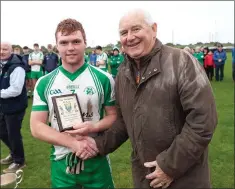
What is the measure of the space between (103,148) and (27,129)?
20.7 ft

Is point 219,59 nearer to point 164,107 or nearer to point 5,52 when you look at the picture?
point 5,52

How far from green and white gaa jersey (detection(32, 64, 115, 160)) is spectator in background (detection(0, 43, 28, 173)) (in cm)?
251

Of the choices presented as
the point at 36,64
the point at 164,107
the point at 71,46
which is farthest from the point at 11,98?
the point at 36,64

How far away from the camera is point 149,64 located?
2.29 meters

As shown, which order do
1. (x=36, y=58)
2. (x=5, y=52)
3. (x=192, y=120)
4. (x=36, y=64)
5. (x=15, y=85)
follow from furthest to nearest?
(x=36, y=58) → (x=36, y=64) → (x=5, y=52) → (x=15, y=85) → (x=192, y=120)

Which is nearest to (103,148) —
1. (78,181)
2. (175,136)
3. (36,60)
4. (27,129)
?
(78,181)

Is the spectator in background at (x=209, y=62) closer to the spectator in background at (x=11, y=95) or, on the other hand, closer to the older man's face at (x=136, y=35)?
the spectator in background at (x=11, y=95)

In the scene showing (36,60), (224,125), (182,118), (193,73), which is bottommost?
(224,125)

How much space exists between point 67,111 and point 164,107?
781 mm

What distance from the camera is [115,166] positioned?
5.77 metres

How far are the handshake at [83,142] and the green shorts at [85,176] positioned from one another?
159 mm

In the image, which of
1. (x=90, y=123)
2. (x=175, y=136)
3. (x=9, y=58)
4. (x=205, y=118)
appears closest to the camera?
(x=205, y=118)

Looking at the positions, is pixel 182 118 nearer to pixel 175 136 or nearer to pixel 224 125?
pixel 175 136

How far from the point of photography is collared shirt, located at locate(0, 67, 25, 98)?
501 centimetres
